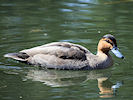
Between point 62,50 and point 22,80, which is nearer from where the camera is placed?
point 22,80

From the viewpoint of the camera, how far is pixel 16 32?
523 inches

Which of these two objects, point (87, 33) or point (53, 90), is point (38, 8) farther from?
point (53, 90)

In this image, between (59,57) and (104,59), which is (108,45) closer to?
(104,59)

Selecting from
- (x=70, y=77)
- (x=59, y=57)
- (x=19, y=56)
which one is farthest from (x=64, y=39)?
(x=70, y=77)

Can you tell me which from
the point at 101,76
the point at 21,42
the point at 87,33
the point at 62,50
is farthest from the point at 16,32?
the point at 101,76

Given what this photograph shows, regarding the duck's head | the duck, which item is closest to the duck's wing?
the duck

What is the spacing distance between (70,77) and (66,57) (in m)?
0.74

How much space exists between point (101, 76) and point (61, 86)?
1.27m

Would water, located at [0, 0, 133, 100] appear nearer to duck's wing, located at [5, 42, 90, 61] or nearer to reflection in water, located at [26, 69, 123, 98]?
reflection in water, located at [26, 69, 123, 98]

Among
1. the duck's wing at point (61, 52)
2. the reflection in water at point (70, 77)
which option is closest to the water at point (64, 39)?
the reflection in water at point (70, 77)

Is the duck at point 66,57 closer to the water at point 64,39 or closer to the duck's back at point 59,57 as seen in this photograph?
the duck's back at point 59,57

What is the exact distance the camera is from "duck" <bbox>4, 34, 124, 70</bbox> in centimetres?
1034

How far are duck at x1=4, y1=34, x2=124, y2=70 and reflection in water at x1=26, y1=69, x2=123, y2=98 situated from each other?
198 mm

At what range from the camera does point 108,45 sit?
1062cm
